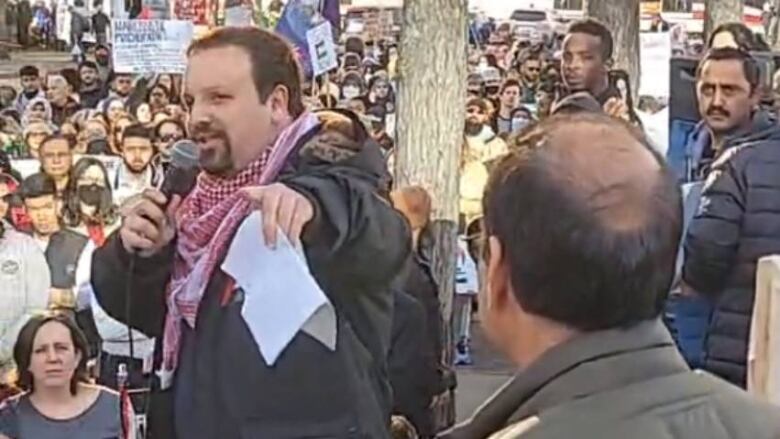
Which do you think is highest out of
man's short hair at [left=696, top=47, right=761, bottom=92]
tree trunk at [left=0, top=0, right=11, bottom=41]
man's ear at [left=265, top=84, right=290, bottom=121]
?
man's ear at [left=265, top=84, right=290, bottom=121]

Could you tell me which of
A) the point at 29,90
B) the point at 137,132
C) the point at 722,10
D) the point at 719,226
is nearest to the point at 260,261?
the point at 719,226

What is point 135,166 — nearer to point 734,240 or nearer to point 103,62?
point 734,240

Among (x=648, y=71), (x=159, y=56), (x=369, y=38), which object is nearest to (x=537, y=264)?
(x=648, y=71)

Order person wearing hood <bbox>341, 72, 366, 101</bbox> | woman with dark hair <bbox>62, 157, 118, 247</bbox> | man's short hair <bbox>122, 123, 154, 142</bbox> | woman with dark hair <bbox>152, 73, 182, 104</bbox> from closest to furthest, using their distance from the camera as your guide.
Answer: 1. woman with dark hair <bbox>62, 157, 118, 247</bbox>
2. man's short hair <bbox>122, 123, 154, 142</bbox>
3. woman with dark hair <bbox>152, 73, 182, 104</bbox>
4. person wearing hood <bbox>341, 72, 366, 101</bbox>

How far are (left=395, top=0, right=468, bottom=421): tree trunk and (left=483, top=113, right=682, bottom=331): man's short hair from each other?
7.30m

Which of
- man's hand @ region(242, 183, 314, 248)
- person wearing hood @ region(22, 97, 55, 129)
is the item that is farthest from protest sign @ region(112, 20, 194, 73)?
man's hand @ region(242, 183, 314, 248)

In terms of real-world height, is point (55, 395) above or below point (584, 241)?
below

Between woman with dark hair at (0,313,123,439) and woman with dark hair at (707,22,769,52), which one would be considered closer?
woman with dark hair at (0,313,123,439)

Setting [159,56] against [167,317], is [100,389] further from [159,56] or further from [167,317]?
[159,56]

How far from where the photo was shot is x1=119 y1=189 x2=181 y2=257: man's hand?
→ 125 inches

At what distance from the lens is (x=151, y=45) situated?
38.5 ft

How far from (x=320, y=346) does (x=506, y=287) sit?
1.02m

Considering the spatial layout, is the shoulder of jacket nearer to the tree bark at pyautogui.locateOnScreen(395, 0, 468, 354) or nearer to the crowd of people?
the crowd of people

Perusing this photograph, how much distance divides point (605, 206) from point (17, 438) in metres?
3.85
